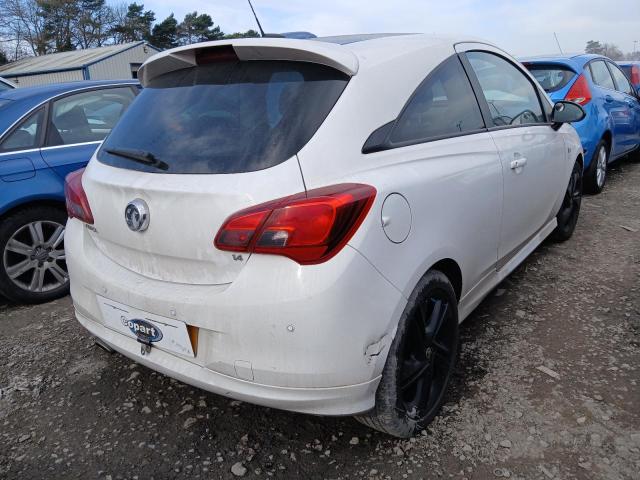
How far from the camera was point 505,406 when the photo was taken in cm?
237

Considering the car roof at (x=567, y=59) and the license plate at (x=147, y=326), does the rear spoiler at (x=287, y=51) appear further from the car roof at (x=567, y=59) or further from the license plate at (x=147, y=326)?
the car roof at (x=567, y=59)

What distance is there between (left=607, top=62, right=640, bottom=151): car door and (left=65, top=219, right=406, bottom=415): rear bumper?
6.21m

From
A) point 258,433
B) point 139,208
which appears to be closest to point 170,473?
point 258,433

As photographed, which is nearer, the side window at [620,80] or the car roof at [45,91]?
the car roof at [45,91]

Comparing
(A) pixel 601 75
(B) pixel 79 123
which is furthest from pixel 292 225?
(A) pixel 601 75

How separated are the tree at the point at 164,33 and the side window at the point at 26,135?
185ft

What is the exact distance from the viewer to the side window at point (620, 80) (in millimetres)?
6834

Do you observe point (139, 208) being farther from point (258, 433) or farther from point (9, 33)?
point (9, 33)

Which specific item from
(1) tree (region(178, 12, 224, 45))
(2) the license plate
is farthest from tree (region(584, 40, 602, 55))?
(1) tree (region(178, 12, 224, 45))

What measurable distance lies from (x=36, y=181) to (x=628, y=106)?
6.69 m

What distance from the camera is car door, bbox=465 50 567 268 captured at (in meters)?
2.83

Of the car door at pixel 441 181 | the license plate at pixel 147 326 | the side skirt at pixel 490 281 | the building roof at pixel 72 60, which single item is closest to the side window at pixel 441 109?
the car door at pixel 441 181

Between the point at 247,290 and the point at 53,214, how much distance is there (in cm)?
263

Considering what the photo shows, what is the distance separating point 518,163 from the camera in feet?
9.52
